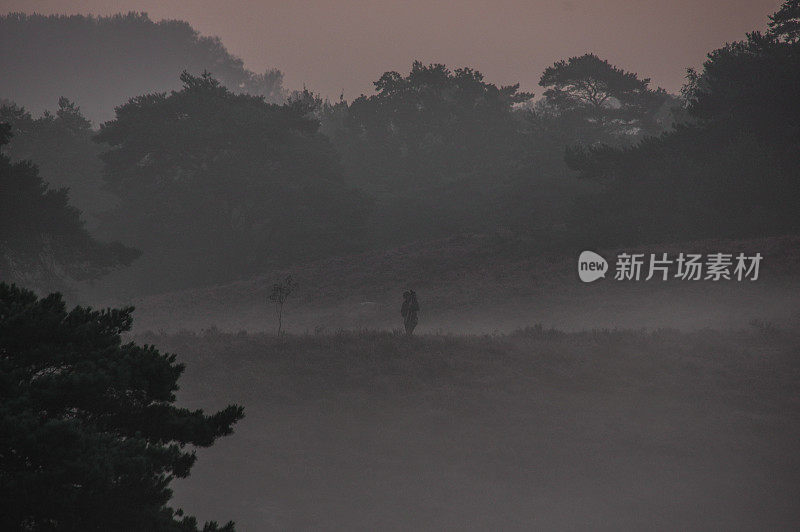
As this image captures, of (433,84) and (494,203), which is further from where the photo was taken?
(433,84)

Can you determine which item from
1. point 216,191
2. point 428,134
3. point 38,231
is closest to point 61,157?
point 216,191

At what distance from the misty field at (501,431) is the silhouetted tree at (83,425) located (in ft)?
19.3

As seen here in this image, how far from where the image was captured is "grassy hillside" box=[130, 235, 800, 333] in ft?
101

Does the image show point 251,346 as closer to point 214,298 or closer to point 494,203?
point 214,298

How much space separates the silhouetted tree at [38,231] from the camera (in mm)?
33469

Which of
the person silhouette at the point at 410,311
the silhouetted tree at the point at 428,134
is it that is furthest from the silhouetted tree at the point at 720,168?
the silhouetted tree at the point at 428,134

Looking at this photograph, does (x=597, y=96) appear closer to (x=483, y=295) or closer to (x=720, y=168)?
(x=720, y=168)

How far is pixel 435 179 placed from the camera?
78.8 meters

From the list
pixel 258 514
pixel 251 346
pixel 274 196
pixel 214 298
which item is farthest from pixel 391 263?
pixel 258 514

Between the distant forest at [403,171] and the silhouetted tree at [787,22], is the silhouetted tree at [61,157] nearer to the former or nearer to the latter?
the distant forest at [403,171]

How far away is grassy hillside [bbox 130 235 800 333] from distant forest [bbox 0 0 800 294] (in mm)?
4648

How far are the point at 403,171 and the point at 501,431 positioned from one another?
6451cm

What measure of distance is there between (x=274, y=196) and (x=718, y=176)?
33.3 m

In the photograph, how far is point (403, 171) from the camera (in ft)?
263
